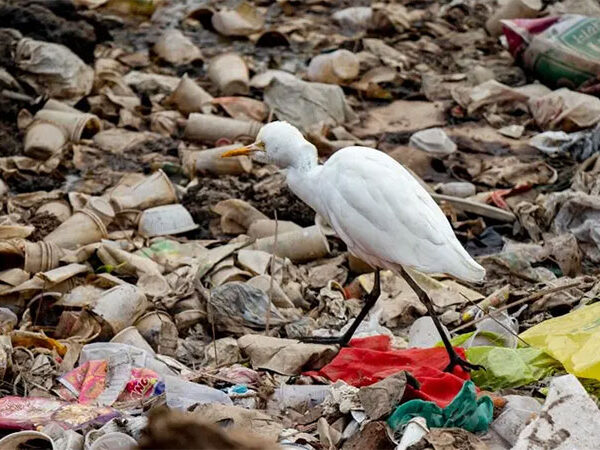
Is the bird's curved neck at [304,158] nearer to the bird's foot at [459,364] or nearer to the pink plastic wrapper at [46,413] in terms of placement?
the bird's foot at [459,364]

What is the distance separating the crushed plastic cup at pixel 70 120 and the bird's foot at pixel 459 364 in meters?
3.74

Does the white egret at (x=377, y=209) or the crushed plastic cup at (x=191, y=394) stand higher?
the white egret at (x=377, y=209)

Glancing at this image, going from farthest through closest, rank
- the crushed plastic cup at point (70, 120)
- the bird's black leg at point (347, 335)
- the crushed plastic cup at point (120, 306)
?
1. the crushed plastic cup at point (70, 120)
2. the crushed plastic cup at point (120, 306)
3. the bird's black leg at point (347, 335)

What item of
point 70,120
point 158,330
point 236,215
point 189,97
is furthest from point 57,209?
point 189,97

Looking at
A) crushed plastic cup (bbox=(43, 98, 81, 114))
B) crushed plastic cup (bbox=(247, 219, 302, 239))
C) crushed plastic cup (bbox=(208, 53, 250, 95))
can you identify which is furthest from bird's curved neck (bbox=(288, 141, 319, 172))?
crushed plastic cup (bbox=(208, 53, 250, 95))

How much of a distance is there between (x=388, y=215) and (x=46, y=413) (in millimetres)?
1359

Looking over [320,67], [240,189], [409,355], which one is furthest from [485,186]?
[409,355]

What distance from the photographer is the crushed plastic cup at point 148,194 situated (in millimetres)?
5855

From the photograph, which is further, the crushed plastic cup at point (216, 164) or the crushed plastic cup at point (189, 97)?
the crushed plastic cup at point (189, 97)

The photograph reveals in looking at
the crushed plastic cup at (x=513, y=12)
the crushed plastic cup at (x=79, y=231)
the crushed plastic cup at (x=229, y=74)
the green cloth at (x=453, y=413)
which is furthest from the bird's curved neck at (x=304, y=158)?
the crushed plastic cup at (x=513, y=12)

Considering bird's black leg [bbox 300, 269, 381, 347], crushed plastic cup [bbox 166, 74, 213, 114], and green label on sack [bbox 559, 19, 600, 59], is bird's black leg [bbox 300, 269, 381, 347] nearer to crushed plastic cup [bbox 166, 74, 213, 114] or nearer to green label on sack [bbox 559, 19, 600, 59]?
crushed plastic cup [bbox 166, 74, 213, 114]

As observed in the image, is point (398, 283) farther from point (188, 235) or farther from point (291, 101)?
point (291, 101)

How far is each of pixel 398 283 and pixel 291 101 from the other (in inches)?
102

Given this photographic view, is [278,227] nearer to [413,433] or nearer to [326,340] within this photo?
[326,340]
